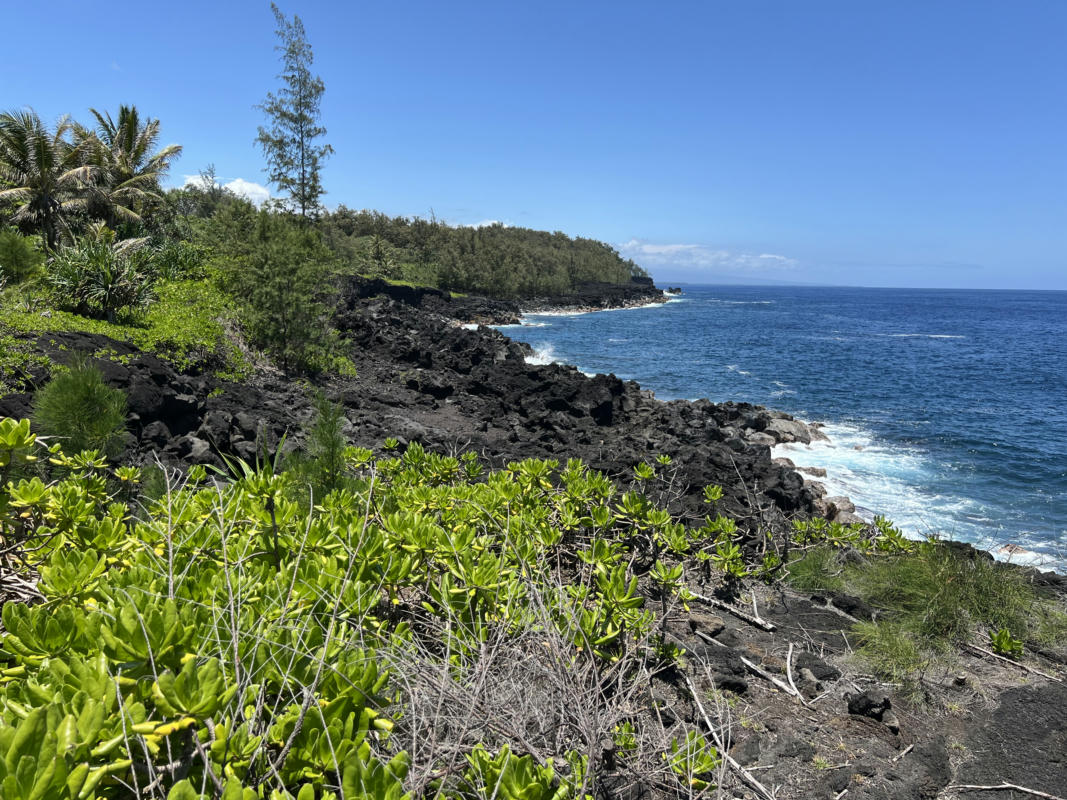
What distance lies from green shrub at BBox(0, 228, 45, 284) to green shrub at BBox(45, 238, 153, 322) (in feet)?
2.38

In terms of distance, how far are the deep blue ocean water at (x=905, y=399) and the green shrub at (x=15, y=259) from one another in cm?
1848

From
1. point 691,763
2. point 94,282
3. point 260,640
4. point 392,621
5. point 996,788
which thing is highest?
point 94,282

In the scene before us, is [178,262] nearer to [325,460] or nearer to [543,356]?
[543,356]

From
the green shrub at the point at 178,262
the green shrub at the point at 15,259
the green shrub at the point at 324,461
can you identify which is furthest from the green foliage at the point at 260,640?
the green shrub at the point at 178,262

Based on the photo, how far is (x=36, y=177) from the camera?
17.5 meters

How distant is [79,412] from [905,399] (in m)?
26.0

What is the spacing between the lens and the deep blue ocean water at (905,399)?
1199 cm

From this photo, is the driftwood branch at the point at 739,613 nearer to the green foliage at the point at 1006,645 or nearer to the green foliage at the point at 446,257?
the green foliage at the point at 1006,645

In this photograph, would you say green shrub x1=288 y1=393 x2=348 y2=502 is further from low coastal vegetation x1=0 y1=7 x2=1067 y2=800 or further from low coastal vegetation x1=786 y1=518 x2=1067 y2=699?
low coastal vegetation x1=786 y1=518 x2=1067 y2=699

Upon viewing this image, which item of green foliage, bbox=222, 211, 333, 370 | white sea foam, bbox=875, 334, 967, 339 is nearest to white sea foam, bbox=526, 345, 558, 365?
green foliage, bbox=222, 211, 333, 370

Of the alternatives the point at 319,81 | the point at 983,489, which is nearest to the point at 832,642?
the point at 983,489

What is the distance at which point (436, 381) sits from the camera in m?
15.9

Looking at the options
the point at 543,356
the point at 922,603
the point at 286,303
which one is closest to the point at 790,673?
the point at 922,603

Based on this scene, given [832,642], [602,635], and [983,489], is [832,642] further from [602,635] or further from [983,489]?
[983,489]
